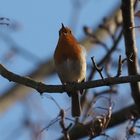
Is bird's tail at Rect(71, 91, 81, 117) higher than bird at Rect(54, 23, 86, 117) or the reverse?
the reverse

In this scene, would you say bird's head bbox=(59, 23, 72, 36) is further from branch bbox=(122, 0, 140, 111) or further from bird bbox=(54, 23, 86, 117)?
branch bbox=(122, 0, 140, 111)

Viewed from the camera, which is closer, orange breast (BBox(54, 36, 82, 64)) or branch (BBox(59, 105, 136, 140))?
branch (BBox(59, 105, 136, 140))

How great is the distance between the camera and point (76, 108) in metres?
5.38

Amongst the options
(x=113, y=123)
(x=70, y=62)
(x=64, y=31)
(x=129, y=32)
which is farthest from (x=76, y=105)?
(x=129, y=32)

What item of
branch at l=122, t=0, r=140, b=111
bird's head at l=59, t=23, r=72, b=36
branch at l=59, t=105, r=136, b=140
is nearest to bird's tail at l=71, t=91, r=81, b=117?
branch at l=59, t=105, r=136, b=140

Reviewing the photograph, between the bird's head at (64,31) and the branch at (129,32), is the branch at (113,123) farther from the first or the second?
the bird's head at (64,31)

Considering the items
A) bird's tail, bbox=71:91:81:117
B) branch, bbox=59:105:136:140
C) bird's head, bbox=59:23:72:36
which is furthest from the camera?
bird's head, bbox=59:23:72:36

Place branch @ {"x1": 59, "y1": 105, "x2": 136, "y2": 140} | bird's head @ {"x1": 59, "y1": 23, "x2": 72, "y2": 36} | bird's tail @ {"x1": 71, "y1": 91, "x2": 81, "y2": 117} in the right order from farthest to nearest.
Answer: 1. bird's head @ {"x1": 59, "y1": 23, "x2": 72, "y2": 36}
2. bird's tail @ {"x1": 71, "y1": 91, "x2": 81, "y2": 117}
3. branch @ {"x1": 59, "y1": 105, "x2": 136, "y2": 140}

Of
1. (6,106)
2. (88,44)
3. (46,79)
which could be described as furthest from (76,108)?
(88,44)

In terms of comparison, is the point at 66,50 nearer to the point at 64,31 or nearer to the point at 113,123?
the point at 64,31

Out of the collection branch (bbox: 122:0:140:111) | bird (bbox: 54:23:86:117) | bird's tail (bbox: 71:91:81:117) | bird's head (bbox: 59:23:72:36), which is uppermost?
branch (bbox: 122:0:140:111)

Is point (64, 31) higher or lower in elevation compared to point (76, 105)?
higher

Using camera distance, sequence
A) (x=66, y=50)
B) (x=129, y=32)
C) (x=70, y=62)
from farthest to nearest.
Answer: (x=66, y=50) → (x=70, y=62) → (x=129, y=32)

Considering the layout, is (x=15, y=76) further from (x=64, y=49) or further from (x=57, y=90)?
(x=64, y=49)
